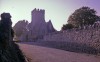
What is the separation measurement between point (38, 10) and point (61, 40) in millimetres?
54801

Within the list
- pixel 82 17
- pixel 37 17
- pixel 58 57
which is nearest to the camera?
pixel 58 57

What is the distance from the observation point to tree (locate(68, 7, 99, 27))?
2737 inches

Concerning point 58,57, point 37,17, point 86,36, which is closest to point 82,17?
point 37,17

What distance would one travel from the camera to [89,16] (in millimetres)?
70562

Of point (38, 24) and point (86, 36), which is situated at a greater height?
point (38, 24)

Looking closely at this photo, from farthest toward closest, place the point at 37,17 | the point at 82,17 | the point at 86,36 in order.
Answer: the point at 37,17, the point at 82,17, the point at 86,36

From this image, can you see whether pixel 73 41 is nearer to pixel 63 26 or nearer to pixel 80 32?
pixel 80 32

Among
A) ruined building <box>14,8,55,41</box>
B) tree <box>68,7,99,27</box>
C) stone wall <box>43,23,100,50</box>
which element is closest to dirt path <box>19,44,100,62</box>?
stone wall <box>43,23,100,50</box>

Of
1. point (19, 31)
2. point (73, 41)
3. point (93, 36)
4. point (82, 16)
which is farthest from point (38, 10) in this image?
point (93, 36)

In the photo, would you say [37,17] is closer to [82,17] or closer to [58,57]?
[82,17]

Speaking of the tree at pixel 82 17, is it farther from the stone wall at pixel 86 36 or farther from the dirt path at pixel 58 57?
the dirt path at pixel 58 57

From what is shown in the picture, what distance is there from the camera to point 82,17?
233 ft

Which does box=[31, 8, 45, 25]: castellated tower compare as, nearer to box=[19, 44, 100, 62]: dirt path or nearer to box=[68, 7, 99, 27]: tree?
box=[68, 7, 99, 27]: tree

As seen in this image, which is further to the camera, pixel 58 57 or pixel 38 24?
pixel 38 24
